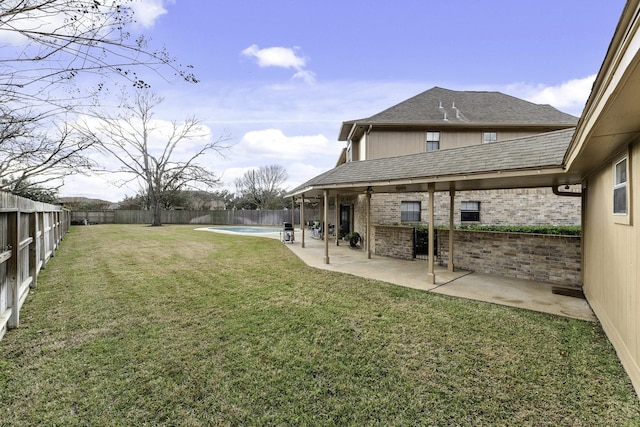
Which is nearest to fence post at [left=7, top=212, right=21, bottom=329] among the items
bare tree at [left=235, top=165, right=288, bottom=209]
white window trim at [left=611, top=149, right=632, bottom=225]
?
white window trim at [left=611, top=149, right=632, bottom=225]

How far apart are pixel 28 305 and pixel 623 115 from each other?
8.33m

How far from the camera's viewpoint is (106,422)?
2.46m

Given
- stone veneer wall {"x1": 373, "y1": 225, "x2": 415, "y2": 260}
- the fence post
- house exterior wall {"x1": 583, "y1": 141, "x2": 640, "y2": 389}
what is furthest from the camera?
stone veneer wall {"x1": 373, "y1": 225, "x2": 415, "y2": 260}

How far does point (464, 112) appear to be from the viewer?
15.9 meters

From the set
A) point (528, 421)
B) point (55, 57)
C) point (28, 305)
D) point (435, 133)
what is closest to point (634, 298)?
point (528, 421)

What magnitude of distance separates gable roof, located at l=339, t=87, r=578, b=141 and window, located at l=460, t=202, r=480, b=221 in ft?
12.9

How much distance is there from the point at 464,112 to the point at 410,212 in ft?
22.0

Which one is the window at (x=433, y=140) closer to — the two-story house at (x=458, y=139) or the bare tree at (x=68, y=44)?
the two-story house at (x=458, y=139)

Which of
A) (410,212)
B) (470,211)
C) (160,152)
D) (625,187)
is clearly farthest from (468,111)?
(160,152)

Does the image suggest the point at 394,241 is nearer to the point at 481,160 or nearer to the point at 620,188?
the point at 481,160

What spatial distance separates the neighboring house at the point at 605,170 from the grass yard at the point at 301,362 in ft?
2.00

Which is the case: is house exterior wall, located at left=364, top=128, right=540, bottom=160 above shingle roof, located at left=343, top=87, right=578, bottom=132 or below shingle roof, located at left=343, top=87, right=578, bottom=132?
below

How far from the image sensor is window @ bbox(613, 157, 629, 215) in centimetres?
358

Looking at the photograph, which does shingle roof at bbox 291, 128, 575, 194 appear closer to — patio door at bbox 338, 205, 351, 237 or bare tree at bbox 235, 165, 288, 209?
patio door at bbox 338, 205, 351, 237
